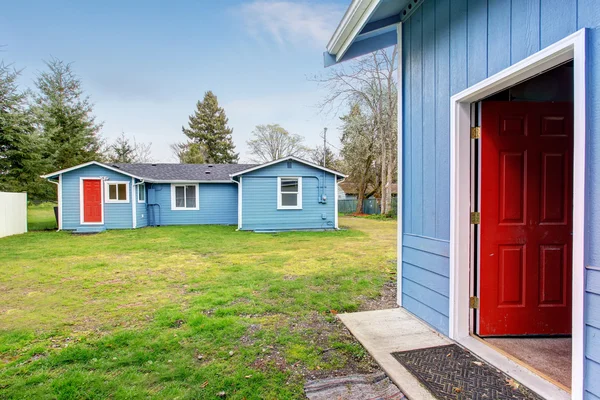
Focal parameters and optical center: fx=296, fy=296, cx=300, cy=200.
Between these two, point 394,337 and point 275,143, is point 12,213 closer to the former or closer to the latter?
point 394,337

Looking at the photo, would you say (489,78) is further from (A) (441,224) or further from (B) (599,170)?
(A) (441,224)

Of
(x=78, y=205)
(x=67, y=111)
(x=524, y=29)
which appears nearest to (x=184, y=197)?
(x=78, y=205)

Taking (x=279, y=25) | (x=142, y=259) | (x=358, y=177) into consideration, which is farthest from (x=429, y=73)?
(x=358, y=177)

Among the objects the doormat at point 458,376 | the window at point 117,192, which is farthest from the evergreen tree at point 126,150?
the doormat at point 458,376

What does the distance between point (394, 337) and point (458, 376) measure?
2.33 feet

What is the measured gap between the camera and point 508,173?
2627 millimetres

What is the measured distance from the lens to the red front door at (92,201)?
465 inches

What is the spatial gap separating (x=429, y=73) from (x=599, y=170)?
6.21 feet

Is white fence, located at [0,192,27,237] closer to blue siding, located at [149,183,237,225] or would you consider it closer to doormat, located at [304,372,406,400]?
blue siding, located at [149,183,237,225]

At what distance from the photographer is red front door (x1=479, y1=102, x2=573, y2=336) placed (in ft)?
8.55

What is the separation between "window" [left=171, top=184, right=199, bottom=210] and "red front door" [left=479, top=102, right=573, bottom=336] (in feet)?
42.6

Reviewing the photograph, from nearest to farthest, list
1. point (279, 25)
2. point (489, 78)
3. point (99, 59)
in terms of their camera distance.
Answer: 1. point (489, 78)
2. point (279, 25)
3. point (99, 59)

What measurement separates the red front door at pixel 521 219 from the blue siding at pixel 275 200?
9.49 m

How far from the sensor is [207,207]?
1398 cm
